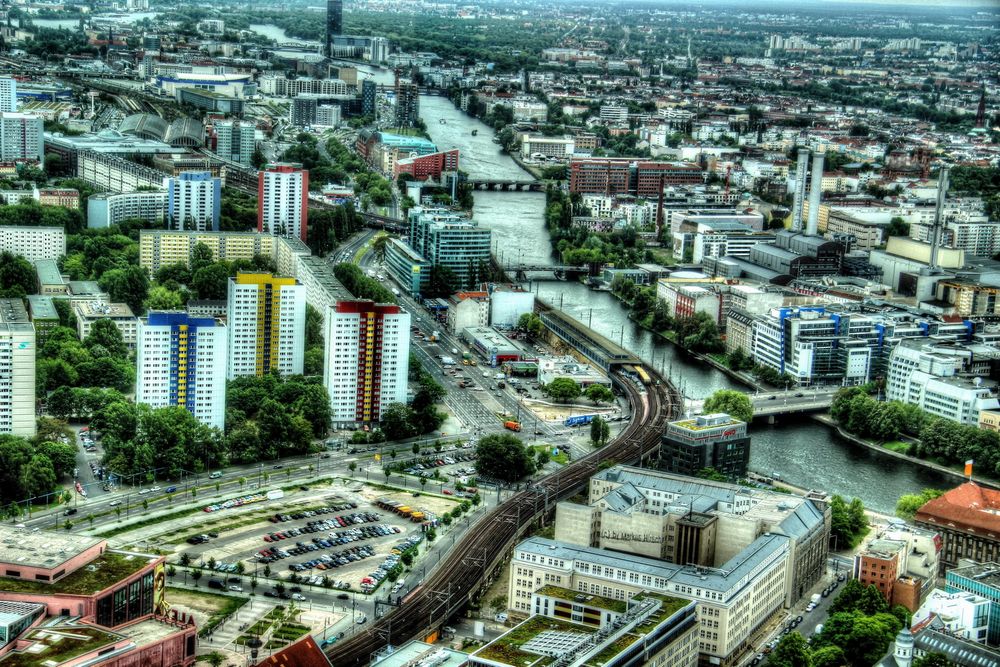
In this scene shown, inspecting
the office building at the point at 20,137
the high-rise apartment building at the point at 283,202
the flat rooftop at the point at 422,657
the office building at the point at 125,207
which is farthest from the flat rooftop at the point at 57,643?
the office building at the point at 20,137

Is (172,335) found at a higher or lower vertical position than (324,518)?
higher

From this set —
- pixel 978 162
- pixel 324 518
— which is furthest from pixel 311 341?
pixel 978 162

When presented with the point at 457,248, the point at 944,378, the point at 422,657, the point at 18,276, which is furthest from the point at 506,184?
the point at 422,657

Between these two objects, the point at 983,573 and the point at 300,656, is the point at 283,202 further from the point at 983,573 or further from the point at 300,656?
the point at 300,656

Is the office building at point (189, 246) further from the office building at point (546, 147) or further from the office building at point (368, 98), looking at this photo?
the office building at point (368, 98)

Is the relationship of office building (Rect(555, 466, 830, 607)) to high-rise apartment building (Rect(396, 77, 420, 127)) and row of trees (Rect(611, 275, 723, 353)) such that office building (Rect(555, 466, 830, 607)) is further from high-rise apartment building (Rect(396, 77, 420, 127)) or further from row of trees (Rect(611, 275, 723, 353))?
high-rise apartment building (Rect(396, 77, 420, 127))

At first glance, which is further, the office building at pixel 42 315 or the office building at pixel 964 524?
the office building at pixel 42 315

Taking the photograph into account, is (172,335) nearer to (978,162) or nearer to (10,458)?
(10,458)
